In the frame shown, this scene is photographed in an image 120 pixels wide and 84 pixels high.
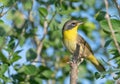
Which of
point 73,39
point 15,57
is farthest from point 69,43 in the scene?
point 15,57

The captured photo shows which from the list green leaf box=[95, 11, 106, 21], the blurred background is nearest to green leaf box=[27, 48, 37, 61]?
the blurred background

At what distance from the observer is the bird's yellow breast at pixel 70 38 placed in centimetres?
570

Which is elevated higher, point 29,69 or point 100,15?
point 100,15

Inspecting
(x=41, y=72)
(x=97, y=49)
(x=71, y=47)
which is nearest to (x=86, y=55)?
(x=71, y=47)

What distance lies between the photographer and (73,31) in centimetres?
597

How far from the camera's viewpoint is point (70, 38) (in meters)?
5.82

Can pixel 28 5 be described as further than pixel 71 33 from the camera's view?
No

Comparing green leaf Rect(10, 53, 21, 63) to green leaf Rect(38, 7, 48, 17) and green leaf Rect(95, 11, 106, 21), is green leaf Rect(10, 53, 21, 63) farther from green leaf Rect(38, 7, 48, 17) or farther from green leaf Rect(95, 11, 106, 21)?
green leaf Rect(95, 11, 106, 21)

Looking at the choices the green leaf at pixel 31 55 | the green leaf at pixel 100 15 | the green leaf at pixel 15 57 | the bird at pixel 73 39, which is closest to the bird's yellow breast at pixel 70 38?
the bird at pixel 73 39

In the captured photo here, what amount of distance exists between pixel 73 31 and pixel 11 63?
1455 mm

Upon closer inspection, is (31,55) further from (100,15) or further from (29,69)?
(100,15)

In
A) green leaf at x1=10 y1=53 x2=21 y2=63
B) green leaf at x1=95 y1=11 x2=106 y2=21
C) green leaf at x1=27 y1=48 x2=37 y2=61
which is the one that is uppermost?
green leaf at x1=95 y1=11 x2=106 y2=21

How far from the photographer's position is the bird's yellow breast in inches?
224

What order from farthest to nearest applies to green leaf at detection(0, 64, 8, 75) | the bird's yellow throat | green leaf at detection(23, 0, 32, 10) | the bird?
1. the bird's yellow throat
2. the bird
3. green leaf at detection(23, 0, 32, 10)
4. green leaf at detection(0, 64, 8, 75)
